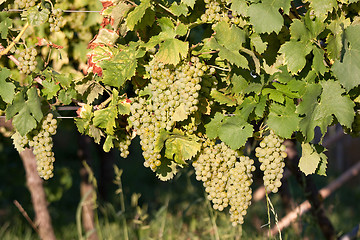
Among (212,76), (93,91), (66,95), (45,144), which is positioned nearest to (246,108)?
(212,76)

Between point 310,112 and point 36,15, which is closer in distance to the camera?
point 310,112

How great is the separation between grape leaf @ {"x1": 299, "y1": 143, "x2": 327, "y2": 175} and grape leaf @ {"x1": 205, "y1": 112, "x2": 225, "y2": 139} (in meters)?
0.38

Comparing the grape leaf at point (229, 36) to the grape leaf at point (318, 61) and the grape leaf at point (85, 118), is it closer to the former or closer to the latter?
the grape leaf at point (318, 61)

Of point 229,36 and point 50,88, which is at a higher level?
point 229,36

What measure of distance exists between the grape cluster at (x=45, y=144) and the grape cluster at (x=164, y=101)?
42 centimetres

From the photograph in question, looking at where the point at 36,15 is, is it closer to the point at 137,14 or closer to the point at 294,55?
the point at 137,14

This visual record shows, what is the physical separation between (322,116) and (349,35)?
0.33 meters

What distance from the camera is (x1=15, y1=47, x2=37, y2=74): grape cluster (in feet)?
7.03

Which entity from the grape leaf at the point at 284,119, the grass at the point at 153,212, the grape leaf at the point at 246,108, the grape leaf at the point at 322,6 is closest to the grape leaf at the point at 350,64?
the grape leaf at the point at 322,6

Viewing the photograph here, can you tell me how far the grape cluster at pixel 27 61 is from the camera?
7.03 ft

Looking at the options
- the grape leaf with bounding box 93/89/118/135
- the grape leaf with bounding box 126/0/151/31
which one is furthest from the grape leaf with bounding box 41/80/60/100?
the grape leaf with bounding box 126/0/151/31

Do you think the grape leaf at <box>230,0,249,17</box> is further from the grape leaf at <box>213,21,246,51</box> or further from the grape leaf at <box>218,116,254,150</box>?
the grape leaf at <box>218,116,254,150</box>

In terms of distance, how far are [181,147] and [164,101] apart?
213mm

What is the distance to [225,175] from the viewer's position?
2004 mm
